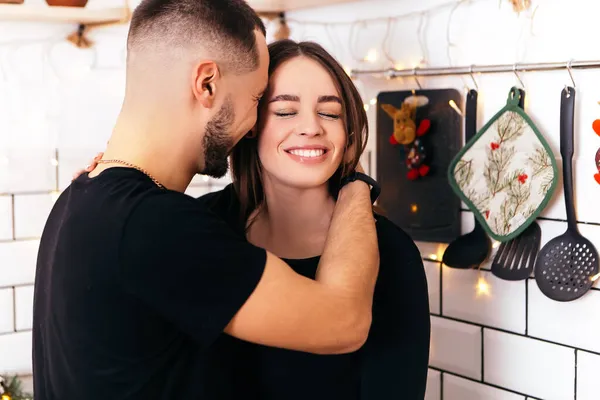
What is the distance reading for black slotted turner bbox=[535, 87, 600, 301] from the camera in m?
1.23

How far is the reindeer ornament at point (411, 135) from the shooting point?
1.49m

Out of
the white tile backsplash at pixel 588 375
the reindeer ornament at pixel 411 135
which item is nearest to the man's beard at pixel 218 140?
the reindeer ornament at pixel 411 135

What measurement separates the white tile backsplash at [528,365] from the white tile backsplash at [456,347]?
0.09 feet

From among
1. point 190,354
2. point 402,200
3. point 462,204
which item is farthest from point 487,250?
point 190,354

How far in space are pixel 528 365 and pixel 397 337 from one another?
1.10 ft

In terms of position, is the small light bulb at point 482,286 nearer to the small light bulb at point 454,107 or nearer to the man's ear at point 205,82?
the small light bulb at point 454,107

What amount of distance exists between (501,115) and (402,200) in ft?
1.00

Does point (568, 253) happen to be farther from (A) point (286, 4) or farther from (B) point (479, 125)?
(A) point (286, 4)

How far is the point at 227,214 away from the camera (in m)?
1.36

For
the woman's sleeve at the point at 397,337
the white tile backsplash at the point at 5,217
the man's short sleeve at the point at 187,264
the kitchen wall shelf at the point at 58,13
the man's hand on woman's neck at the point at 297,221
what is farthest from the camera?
the white tile backsplash at the point at 5,217

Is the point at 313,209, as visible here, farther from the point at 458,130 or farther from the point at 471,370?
the point at 471,370

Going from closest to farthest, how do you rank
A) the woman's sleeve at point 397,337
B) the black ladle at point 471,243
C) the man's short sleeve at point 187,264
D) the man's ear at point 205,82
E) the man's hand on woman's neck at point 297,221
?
the man's short sleeve at point 187,264 → the man's ear at point 205,82 → the woman's sleeve at point 397,337 → the man's hand on woman's neck at point 297,221 → the black ladle at point 471,243

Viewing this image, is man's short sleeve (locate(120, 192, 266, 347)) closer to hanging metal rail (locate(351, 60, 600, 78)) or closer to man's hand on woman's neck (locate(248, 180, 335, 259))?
man's hand on woman's neck (locate(248, 180, 335, 259))

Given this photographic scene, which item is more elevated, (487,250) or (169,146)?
(169,146)
